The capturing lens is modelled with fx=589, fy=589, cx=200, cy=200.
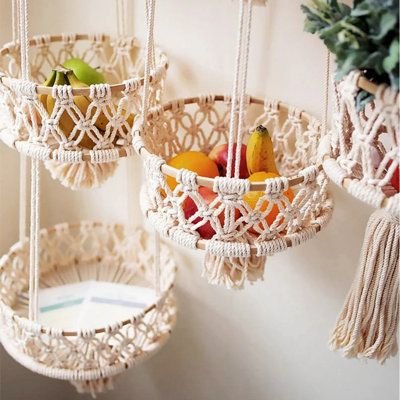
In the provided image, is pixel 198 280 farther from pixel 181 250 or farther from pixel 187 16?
pixel 187 16

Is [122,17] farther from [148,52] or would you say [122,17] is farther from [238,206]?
[238,206]

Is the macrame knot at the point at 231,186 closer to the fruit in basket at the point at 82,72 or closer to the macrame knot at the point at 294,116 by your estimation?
the macrame knot at the point at 294,116

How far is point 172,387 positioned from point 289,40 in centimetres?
84

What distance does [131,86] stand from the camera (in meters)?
0.85

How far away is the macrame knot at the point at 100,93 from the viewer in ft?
2.67

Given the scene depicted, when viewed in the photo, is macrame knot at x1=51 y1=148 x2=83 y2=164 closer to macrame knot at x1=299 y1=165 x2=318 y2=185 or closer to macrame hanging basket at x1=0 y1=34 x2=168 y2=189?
macrame hanging basket at x1=0 y1=34 x2=168 y2=189

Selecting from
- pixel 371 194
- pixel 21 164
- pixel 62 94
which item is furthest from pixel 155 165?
pixel 21 164

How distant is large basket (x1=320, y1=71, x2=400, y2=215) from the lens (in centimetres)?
60

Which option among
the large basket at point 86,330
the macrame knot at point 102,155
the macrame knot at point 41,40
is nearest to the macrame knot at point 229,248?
the macrame knot at point 102,155

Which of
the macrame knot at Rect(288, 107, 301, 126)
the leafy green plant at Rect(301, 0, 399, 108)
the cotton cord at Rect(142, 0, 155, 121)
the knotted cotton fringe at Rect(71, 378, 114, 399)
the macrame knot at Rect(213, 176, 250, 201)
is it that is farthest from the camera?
the knotted cotton fringe at Rect(71, 378, 114, 399)

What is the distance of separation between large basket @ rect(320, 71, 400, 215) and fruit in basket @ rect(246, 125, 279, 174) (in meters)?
0.16

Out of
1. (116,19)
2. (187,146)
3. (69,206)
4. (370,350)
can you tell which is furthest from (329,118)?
(69,206)

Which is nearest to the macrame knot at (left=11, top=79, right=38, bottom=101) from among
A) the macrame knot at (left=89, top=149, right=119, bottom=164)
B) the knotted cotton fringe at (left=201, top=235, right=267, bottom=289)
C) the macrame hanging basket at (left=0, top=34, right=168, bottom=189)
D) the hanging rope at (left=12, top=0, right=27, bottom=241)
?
the macrame hanging basket at (left=0, top=34, right=168, bottom=189)

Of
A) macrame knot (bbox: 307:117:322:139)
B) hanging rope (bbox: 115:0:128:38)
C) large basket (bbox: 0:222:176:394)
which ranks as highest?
hanging rope (bbox: 115:0:128:38)
